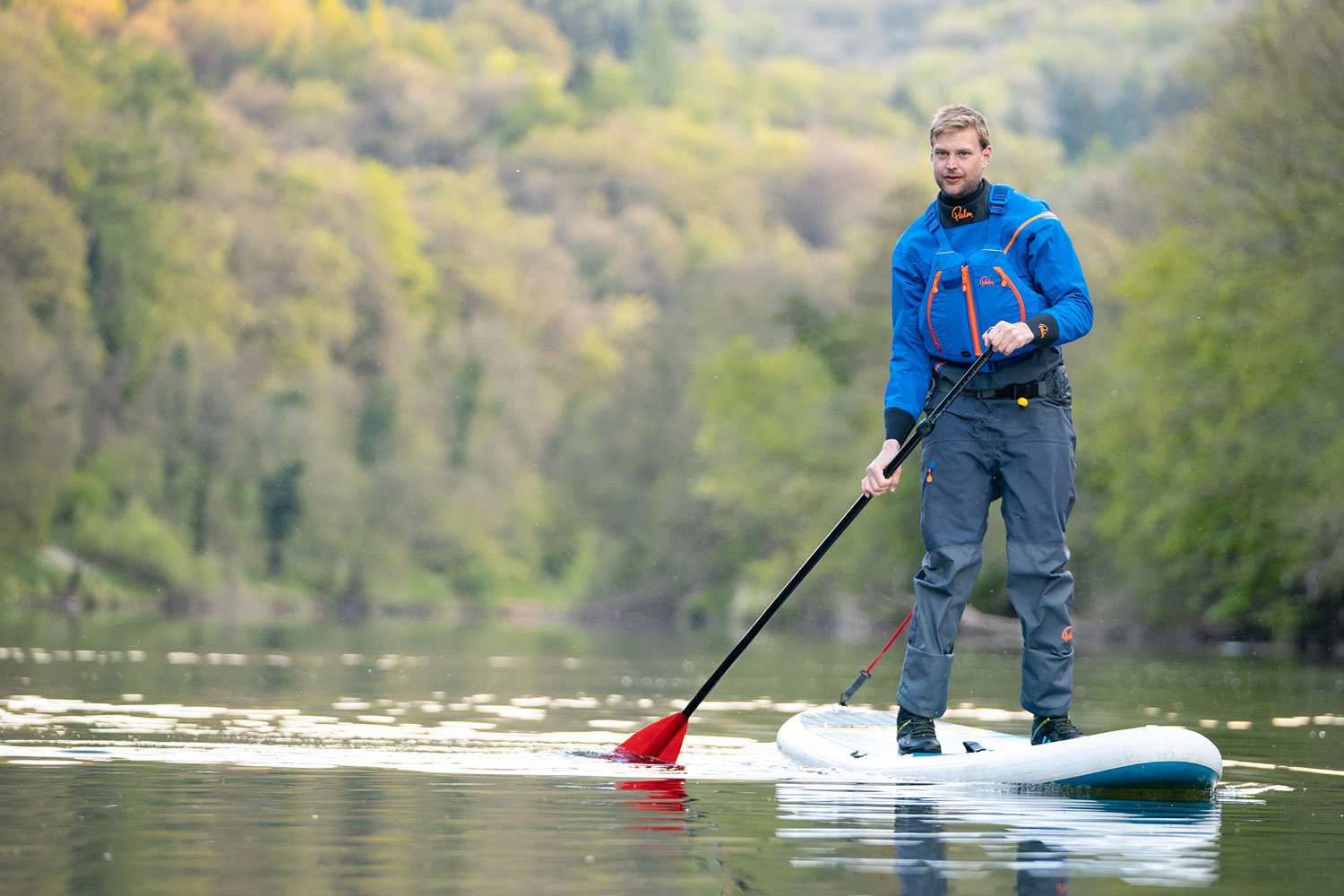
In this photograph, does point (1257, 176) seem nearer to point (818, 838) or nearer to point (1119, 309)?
point (1119, 309)

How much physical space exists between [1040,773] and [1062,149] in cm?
11172

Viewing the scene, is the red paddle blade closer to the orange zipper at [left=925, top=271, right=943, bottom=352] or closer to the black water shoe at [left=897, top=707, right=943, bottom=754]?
the black water shoe at [left=897, top=707, right=943, bottom=754]

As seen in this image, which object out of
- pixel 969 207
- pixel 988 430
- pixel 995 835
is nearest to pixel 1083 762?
pixel 995 835

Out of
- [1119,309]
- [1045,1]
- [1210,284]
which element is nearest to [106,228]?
[1119,309]

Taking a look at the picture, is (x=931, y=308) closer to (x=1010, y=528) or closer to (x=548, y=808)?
(x=1010, y=528)

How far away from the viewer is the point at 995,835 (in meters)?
6.23

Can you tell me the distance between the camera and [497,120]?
10906 cm

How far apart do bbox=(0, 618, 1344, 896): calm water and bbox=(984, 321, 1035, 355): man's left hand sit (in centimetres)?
158

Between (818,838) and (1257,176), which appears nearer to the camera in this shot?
(818,838)

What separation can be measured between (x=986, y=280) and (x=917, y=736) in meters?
1.75

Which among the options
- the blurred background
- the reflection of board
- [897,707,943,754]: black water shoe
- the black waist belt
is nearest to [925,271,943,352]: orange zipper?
the black waist belt

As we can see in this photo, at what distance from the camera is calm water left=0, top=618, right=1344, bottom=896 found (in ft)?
17.7

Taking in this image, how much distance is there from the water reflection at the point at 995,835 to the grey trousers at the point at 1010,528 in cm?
62

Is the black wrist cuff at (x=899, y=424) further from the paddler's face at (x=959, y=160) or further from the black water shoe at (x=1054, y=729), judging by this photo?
the black water shoe at (x=1054, y=729)
